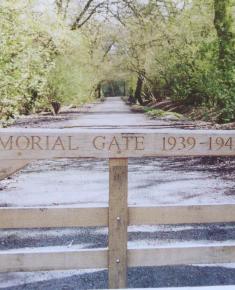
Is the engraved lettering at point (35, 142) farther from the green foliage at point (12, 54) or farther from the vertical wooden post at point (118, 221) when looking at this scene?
the green foliage at point (12, 54)

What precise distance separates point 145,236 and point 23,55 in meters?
9.55

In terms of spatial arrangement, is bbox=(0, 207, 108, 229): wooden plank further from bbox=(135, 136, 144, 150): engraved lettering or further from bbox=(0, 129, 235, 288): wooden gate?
bbox=(135, 136, 144, 150): engraved lettering

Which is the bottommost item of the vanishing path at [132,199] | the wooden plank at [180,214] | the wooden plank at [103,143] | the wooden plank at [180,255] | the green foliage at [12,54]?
the vanishing path at [132,199]

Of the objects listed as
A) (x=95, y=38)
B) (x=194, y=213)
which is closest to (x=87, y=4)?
(x=95, y=38)

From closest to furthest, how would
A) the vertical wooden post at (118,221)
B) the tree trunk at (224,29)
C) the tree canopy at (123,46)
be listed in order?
the vertical wooden post at (118,221) < the tree canopy at (123,46) < the tree trunk at (224,29)

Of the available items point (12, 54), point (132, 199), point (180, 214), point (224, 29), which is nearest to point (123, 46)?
point (224, 29)

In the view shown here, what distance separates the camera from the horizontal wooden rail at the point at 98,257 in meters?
3.59

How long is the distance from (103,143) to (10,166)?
0.67 meters

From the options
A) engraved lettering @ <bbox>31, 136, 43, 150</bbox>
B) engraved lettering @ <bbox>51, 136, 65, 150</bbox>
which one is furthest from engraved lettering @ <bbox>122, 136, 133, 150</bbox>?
engraved lettering @ <bbox>31, 136, 43, 150</bbox>

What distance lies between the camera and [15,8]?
1334 centimetres

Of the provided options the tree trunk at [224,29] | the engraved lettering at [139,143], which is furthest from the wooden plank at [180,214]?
the tree trunk at [224,29]

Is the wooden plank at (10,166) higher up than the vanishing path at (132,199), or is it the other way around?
the wooden plank at (10,166)

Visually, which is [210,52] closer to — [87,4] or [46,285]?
[87,4]

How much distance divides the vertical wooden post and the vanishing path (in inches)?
26.4
